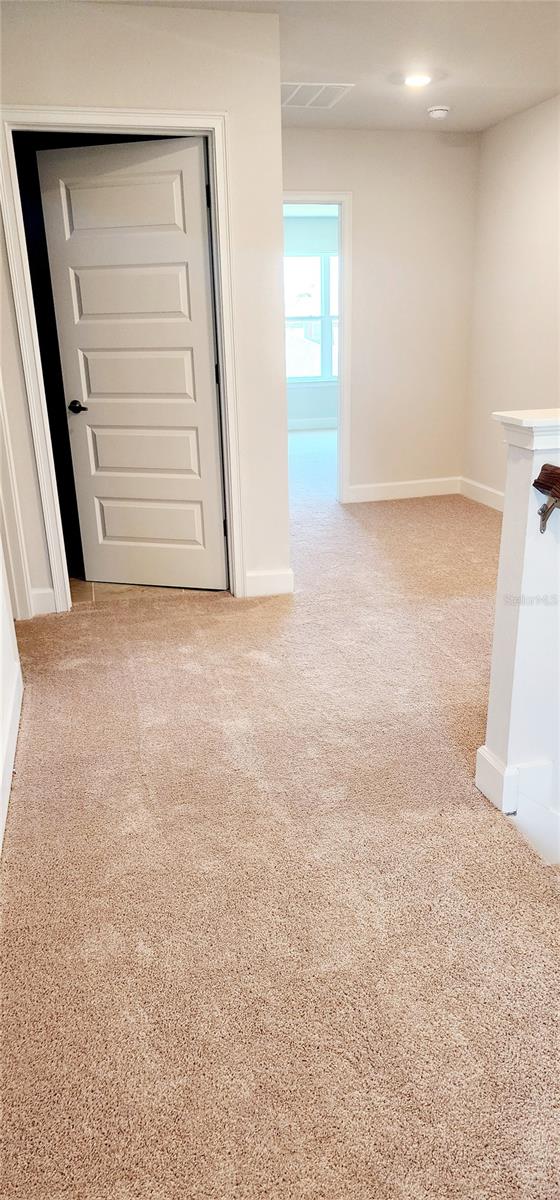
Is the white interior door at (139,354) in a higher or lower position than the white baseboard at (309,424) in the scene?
higher

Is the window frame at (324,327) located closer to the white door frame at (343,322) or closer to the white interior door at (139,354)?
the white door frame at (343,322)

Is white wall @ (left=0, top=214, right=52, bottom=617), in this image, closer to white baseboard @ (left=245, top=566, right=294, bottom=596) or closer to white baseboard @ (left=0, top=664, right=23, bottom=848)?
white baseboard @ (left=0, top=664, right=23, bottom=848)

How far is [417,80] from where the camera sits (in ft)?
13.3

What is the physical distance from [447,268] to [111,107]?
117 inches

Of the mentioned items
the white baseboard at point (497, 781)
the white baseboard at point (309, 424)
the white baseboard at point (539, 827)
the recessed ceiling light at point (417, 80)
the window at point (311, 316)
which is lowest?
the white baseboard at point (309, 424)

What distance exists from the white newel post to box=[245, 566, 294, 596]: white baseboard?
6.11 ft

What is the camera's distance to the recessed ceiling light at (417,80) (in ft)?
13.1

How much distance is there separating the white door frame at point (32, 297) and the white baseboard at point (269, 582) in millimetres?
38

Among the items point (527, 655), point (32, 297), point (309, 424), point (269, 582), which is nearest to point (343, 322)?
point (269, 582)

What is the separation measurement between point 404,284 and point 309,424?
469 centimetres

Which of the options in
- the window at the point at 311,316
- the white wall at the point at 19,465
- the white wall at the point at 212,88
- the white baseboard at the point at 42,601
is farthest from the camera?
the window at the point at 311,316

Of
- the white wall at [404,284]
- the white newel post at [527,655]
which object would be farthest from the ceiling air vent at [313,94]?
the white newel post at [527,655]

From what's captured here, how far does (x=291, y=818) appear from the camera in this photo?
216 cm

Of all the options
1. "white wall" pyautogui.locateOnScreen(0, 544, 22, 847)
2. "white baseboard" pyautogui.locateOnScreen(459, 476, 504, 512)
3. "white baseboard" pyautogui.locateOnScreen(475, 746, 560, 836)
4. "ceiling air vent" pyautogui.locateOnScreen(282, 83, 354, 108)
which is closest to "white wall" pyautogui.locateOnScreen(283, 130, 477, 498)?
"white baseboard" pyautogui.locateOnScreen(459, 476, 504, 512)
